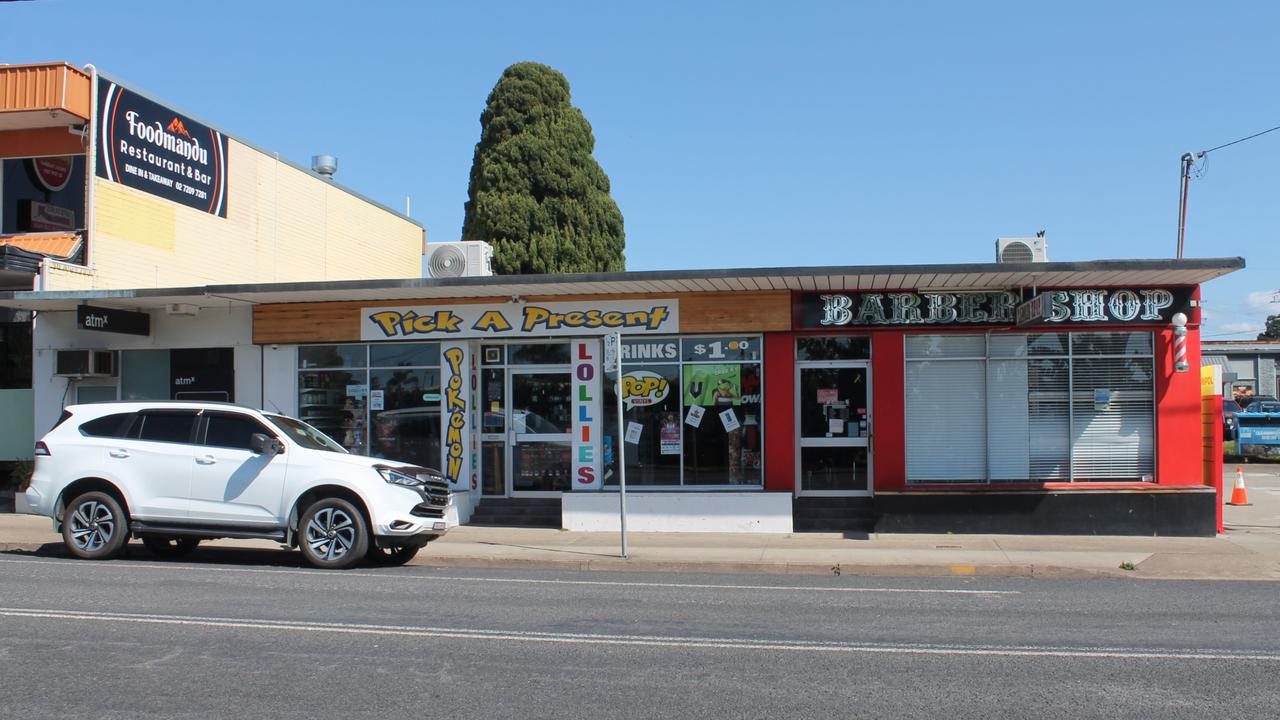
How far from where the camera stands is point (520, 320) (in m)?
16.7

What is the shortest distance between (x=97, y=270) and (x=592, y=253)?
17.1m

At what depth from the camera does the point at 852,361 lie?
53.2 feet

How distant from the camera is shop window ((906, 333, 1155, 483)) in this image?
15.7 meters

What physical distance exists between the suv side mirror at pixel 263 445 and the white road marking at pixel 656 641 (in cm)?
332

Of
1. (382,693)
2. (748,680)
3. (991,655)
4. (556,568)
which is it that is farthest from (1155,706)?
(556,568)

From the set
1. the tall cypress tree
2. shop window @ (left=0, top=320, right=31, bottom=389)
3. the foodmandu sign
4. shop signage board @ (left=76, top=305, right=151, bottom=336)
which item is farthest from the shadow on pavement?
the tall cypress tree

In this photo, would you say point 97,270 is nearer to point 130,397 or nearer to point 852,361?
point 130,397

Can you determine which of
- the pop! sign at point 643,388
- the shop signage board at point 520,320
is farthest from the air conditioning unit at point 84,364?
the pop! sign at point 643,388

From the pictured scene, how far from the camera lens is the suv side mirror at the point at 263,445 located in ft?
39.7

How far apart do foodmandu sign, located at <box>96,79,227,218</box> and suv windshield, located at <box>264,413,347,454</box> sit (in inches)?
326

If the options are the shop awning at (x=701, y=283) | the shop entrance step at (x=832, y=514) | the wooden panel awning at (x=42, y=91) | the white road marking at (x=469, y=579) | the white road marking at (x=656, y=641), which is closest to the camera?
the white road marking at (x=656, y=641)

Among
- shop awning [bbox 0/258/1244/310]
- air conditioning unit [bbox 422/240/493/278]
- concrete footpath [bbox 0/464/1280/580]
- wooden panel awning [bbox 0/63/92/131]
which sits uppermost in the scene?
wooden panel awning [bbox 0/63/92/131]

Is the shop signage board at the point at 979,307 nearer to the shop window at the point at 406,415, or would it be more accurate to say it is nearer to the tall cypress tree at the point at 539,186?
the shop window at the point at 406,415

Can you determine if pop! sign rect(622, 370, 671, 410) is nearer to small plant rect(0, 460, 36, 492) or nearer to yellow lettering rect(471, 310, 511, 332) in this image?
yellow lettering rect(471, 310, 511, 332)
